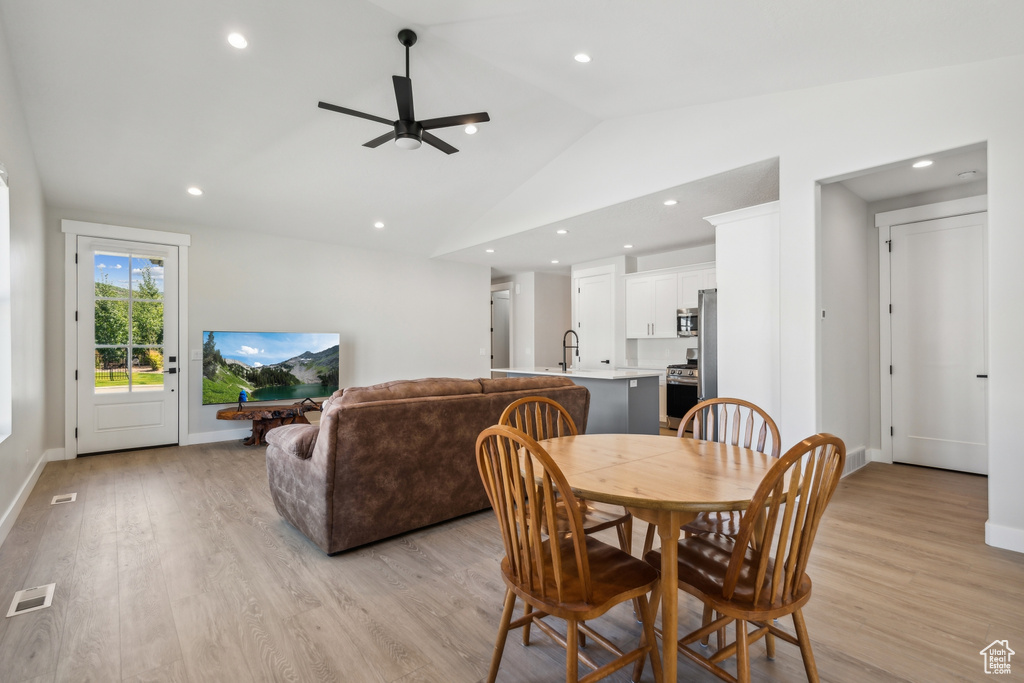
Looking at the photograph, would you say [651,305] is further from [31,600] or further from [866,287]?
[31,600]

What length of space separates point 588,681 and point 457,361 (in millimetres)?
6448

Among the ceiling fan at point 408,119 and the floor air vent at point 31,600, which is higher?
the ceiling fan at point 408,119

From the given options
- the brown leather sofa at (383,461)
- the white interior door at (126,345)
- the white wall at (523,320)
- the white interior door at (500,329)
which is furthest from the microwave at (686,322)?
the white interior door at (126,345)

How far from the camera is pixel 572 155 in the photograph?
16.6 ft

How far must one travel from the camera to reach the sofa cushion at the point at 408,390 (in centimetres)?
264

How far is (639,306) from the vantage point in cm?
709

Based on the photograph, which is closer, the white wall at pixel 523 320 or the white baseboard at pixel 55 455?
the white baseboard at pixel 55 455

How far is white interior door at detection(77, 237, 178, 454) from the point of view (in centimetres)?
485

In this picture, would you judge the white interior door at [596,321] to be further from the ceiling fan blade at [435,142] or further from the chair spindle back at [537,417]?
the ceiling fan blade at [435,142]

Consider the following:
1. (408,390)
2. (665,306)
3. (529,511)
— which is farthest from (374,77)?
(665,306)

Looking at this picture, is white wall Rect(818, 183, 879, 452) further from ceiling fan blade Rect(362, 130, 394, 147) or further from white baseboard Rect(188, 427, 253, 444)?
white baseboard Rect(188, 427, 253, 444)

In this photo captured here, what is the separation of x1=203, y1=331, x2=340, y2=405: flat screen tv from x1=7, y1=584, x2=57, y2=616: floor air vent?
3343 millimetres

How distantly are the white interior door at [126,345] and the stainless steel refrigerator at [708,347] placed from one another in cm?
572

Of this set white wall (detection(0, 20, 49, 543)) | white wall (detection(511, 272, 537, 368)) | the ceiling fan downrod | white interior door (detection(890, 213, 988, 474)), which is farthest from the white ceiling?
white wall (detection(511, 272, 537, 368))
